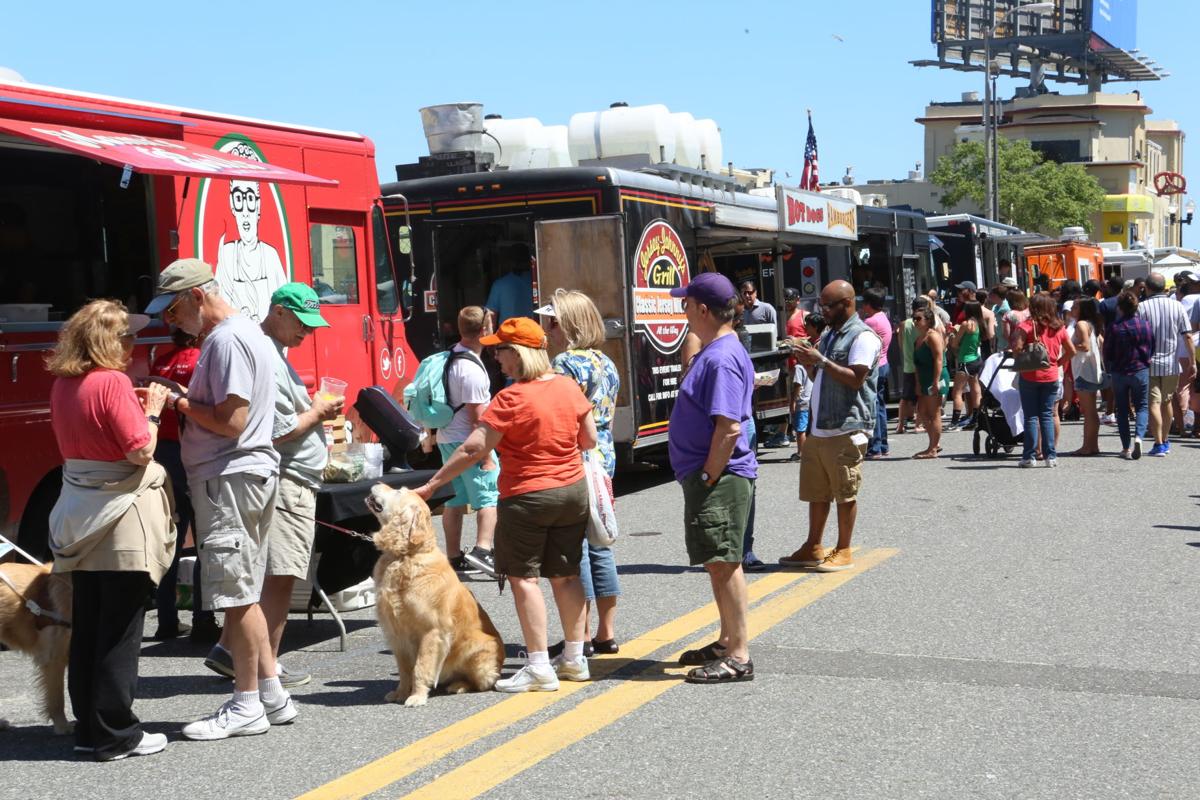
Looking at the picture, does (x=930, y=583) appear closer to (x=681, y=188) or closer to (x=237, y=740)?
(x=237, y=740)

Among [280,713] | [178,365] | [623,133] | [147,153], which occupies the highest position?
[623,133]

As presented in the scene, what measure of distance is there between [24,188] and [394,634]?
5447mm

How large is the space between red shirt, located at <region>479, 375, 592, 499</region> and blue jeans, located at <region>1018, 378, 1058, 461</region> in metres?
9.30

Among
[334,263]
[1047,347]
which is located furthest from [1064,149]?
[334,263]

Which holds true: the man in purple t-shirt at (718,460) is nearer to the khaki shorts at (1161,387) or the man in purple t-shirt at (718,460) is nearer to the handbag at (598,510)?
the handbag at (598,510)

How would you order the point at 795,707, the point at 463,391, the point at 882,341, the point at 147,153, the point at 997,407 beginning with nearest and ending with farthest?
the point at 795,707 < the point at 147,153 < the point at 463,391 < the point at 882,341 < the point at 997,407

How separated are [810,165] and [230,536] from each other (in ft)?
89.1

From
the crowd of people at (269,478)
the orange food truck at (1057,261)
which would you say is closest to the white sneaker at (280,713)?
the crowd of people at (269,478)

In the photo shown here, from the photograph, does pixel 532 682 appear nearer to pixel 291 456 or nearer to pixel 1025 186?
pixel 291 456

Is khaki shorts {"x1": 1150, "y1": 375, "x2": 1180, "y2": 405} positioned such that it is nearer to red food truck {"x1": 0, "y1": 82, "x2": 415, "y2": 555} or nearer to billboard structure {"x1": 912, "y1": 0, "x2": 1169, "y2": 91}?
red food truck {"x1": 0, "y1": 82, "x2": 415, "y2": 555}

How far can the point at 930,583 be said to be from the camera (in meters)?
8.69

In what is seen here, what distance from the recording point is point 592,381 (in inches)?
280

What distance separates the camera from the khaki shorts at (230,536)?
5.55 meters

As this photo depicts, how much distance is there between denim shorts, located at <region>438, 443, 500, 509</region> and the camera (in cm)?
938
